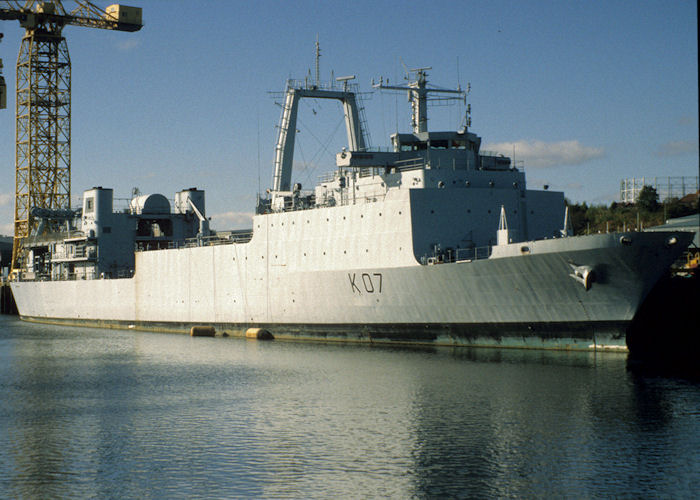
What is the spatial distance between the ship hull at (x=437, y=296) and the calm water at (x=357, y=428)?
3.20ft

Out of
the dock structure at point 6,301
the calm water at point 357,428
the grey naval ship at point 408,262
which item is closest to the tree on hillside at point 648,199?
the grey naval ship at point 408,262

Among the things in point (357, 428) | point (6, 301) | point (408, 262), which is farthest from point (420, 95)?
point (6, 301)

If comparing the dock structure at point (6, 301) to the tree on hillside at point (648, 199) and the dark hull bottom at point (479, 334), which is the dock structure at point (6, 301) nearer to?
the dark hull bottom at point (479, 334)

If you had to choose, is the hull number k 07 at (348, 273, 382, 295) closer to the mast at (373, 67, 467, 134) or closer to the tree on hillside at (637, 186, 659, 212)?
the mast at (373, 67, 467, 134)

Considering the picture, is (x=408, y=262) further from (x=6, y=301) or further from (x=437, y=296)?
(x=6, y=301)

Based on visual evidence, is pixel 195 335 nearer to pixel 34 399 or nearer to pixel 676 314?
pixel 34 399

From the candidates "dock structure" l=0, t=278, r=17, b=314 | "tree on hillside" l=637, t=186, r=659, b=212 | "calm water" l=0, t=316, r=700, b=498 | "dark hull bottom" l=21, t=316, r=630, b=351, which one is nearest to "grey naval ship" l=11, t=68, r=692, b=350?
"dark hull bottom" l=21, t=316, r=630, b=351

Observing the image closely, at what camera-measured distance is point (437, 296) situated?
24.9 metres

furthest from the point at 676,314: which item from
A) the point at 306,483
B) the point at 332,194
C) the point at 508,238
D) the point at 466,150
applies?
the point at 306,483

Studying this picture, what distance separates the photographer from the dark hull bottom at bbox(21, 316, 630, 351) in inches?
872

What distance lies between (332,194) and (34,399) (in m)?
15.1

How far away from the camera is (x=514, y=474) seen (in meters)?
11.8

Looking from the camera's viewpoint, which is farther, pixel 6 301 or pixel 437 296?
pixel 6 301

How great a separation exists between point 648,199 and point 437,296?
3118 centimetres
